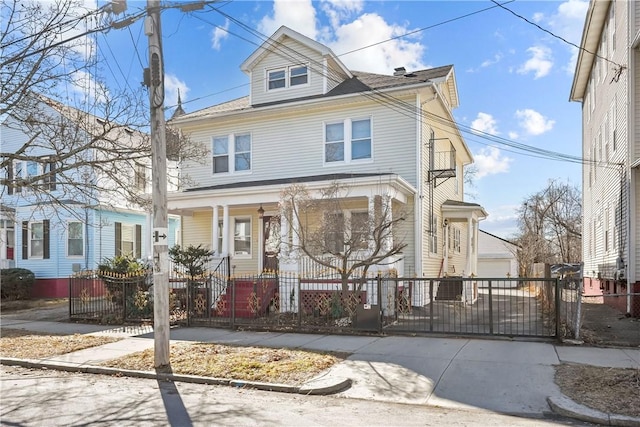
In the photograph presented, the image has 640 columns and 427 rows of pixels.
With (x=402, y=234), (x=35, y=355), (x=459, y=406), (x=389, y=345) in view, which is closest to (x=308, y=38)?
(x=402, y=234)

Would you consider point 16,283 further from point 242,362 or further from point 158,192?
point 242,362

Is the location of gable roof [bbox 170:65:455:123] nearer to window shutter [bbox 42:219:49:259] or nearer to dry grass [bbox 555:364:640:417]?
window shutter [bbox 42:219:49:259]

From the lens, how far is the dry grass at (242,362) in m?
7.44

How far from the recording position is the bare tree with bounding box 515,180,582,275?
1684 inches

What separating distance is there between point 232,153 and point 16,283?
37.1 ft

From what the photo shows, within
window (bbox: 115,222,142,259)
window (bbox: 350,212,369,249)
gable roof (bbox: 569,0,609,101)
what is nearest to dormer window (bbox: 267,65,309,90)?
window (bbox: 350,212,369,249)

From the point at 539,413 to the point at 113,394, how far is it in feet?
A: 17.9

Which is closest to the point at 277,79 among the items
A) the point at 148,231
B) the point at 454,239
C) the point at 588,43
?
the point at 148,231

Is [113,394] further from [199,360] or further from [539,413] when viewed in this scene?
[539,413]

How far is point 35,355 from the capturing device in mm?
9398

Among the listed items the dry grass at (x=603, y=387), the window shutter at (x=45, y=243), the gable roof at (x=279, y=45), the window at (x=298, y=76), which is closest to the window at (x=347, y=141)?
the window at (x=298, y=76)

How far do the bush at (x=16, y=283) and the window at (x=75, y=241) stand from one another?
1.91m

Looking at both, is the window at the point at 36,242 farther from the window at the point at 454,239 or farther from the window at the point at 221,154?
the window at the point at 454,239

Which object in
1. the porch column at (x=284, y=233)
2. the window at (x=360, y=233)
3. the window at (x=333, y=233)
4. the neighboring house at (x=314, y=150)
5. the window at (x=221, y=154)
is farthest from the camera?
the window at (x=221, y=154)
